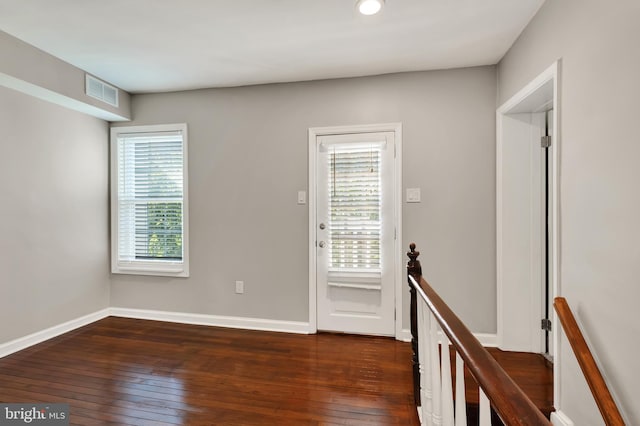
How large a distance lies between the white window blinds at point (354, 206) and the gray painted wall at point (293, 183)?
0.90 ft

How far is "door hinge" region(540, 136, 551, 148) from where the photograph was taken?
2531 mm

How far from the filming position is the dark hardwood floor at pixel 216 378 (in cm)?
190

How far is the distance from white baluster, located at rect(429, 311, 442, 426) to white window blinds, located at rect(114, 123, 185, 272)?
2.79 m

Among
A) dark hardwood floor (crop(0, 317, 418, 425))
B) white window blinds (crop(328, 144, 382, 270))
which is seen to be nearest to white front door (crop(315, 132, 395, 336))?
white window blinds (crop(328, 144, 382, 270))

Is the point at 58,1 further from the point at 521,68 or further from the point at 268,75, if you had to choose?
the point at 521,68

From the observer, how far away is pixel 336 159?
10.0ft

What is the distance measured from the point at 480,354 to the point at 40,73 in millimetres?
3588

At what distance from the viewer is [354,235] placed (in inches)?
119

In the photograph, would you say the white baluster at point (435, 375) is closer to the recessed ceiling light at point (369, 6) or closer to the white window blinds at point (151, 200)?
the recessed ceiling light at point (369, 6)

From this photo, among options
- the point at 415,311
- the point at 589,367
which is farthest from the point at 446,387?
the point at 589,367

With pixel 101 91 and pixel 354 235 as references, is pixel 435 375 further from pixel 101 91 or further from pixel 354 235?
pixel 101 91

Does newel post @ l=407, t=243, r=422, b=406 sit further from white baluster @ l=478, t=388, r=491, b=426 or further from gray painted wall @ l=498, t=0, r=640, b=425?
white baluster @ l=478, t=388, r=491, b=426


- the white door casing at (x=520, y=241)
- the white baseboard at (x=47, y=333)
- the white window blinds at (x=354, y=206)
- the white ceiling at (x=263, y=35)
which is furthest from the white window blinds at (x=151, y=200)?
the white door casing at (x=520, y=241)

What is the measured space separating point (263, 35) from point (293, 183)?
4.35 ft
